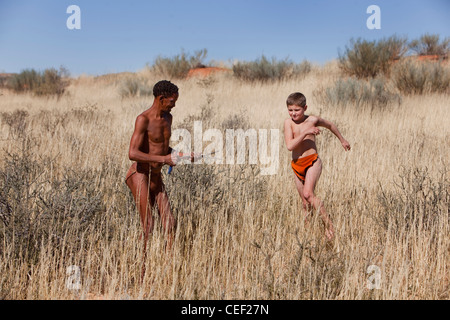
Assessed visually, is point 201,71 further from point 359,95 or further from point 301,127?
point 301,127

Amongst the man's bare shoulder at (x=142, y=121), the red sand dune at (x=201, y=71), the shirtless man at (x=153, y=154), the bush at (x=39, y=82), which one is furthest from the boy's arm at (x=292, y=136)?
the red sand dune at (x=201, y=71)

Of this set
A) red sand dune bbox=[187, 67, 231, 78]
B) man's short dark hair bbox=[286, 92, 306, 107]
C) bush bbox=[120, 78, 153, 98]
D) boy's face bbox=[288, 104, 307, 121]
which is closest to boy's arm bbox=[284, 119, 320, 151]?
boy's face bbox=[288, 104, 307, 121]

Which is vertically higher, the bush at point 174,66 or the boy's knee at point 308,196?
the bush at point 174,66

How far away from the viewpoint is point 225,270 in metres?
3.26

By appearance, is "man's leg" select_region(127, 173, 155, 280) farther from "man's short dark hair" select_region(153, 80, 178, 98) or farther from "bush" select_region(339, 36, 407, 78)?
"bush" select_region(339, 36, 407, 78)

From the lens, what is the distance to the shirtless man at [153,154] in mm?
2988

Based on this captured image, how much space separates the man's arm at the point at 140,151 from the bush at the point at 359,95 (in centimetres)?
Result: 923

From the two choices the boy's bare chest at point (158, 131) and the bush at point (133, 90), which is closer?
the boy's bare chest at point (158, 131)

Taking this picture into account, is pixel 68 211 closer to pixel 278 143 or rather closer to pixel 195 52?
pixel 278 143

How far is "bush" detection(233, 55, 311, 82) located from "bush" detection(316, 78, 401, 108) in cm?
724

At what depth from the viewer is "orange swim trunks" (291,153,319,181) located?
3980 millimetres

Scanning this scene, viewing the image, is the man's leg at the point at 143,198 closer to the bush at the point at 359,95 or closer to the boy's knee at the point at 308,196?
the boy's knee at the point at 308,196
